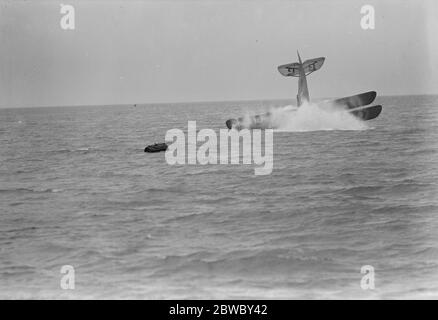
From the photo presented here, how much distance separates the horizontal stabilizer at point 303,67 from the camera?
60.9 m

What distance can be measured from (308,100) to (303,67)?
643 cm

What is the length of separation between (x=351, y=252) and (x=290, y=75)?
4995cm

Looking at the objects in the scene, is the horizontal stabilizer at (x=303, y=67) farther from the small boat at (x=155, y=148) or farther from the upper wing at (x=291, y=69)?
the small boat at (x=155, y=148)

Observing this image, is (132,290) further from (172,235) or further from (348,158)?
(348,158)

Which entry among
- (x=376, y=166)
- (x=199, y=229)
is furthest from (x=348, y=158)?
(x=199, y=229)

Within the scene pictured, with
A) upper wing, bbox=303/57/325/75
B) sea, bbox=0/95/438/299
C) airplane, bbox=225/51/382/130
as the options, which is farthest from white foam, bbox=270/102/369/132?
sea, bbox=0/95/438/299

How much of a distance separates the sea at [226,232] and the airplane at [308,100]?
2542 cm

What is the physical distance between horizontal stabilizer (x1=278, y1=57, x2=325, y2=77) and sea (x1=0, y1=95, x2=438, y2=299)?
25.1 metres

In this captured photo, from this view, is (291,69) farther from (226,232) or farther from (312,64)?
(226,232)

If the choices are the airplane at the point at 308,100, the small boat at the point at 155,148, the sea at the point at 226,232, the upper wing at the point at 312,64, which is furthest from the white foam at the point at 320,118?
the sea at the point at 226,232

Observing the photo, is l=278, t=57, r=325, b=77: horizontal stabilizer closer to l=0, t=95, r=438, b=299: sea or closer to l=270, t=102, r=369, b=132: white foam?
l=270, t=102, r=369, b=132: white foam

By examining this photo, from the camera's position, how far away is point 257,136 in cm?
6769

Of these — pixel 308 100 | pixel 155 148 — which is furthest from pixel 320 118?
pixel 155 148

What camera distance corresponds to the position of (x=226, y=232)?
18.9 metres
